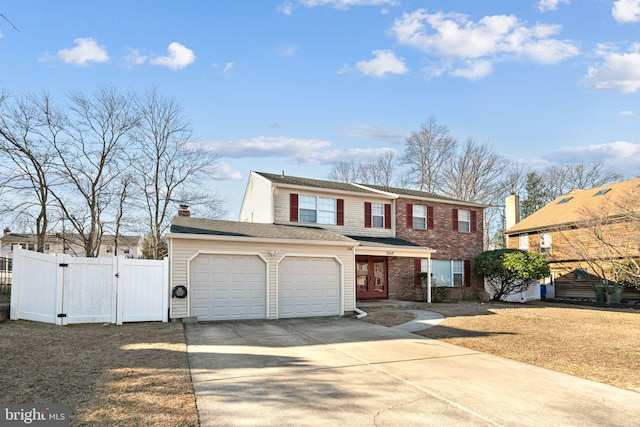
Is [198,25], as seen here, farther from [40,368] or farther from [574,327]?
[574,327]

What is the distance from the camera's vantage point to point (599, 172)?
117 ft

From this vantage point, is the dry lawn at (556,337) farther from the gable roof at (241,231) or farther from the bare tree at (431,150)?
the bare tree at (431,150)

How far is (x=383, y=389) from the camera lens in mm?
5684

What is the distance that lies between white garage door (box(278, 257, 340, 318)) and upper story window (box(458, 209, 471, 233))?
35.0ft

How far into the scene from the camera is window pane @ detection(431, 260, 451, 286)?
21175mm

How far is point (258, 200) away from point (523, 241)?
17942 millimetres

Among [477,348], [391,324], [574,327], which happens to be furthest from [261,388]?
[574,327]

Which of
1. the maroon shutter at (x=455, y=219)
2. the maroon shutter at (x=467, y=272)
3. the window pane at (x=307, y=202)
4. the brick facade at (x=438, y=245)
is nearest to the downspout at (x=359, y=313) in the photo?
the brick facade at (x=438, y=245)

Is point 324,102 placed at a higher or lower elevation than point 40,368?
higher

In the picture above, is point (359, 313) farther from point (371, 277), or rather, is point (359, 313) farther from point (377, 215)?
point (377, 215)

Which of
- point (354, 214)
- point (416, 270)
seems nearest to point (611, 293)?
point (416, 270)

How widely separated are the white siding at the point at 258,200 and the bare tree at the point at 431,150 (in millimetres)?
17037

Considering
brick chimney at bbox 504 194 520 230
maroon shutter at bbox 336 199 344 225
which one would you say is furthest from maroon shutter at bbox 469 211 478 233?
maroon shutter at bbox 336 199 344 225

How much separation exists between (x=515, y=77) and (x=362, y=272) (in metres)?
10.9
